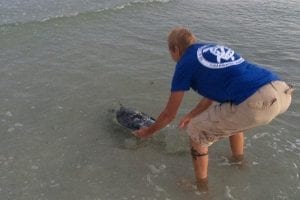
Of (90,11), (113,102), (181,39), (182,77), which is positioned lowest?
(113,102)

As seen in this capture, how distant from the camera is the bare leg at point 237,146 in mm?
5319

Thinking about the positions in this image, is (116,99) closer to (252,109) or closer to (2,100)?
(2,100)

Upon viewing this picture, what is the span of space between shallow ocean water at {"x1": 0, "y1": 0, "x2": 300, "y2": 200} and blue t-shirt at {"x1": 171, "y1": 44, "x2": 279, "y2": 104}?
1472 millimetres

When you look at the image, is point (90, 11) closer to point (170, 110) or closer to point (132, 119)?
point (132, 119)

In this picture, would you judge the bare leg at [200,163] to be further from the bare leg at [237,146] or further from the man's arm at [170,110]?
the bare leg at [237,146]

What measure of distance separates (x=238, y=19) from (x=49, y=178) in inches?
279

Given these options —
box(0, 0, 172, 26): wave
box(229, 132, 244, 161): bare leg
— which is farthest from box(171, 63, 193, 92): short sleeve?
box(0, 0, 172, 26): wave

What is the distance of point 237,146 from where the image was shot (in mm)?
5453

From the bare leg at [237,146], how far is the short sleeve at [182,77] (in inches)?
56.1

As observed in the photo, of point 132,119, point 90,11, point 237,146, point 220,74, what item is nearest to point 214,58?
point 220,74

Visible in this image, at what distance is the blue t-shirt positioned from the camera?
161 inches

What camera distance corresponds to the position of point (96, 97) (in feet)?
22.9

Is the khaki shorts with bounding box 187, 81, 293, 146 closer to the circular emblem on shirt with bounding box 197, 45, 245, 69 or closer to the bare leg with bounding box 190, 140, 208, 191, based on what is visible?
the bare leg with bounding box 190, 140, 208, 191

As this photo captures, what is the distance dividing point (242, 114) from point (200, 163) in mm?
919
